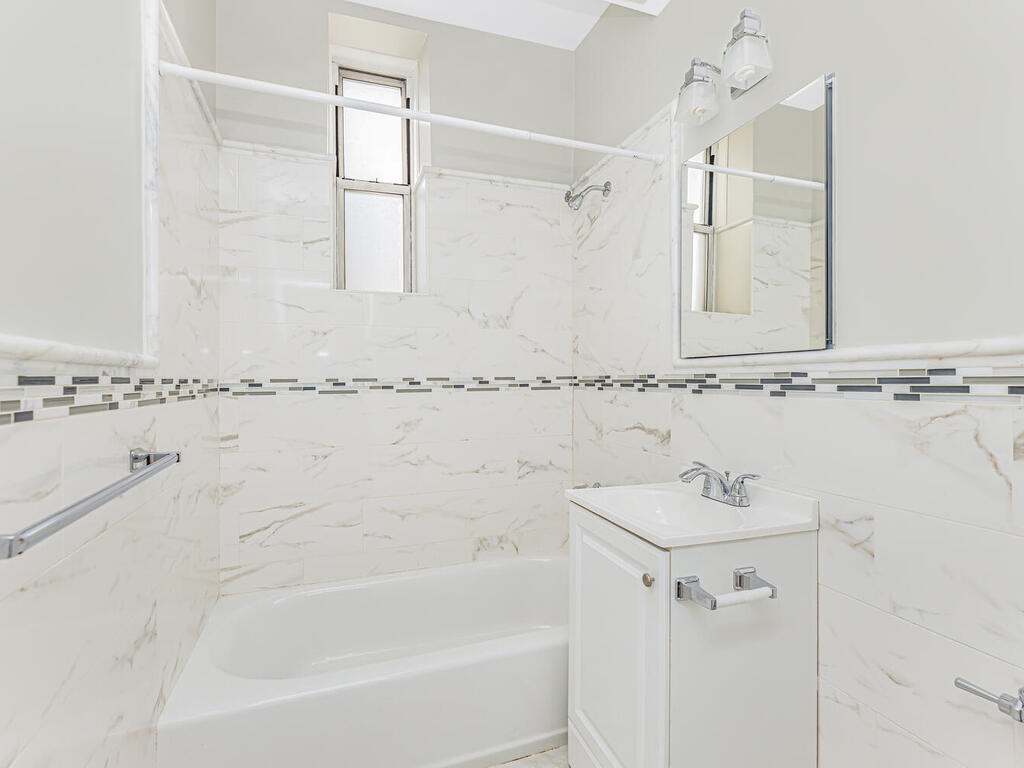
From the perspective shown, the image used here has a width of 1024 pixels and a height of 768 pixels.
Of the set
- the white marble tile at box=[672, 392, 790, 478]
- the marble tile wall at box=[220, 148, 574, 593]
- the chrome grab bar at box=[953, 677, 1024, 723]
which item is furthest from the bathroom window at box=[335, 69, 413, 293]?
the chrome grab bar at box=[953, 677, 1024, 723]

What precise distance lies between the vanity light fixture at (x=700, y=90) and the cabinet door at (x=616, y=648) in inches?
52.0

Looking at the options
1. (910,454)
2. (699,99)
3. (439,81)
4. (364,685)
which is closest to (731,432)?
(910,454)

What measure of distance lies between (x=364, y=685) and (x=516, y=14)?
280cm

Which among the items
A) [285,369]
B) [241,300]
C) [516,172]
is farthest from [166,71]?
[516,172]

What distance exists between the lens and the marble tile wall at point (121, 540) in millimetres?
716

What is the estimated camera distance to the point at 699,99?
157cm

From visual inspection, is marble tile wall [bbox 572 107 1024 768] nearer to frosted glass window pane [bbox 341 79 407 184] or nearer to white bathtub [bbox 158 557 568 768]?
white bathtub [bbox 158 557 568 768]

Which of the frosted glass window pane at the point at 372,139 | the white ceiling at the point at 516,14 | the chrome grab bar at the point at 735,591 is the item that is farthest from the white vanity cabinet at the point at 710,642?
the white ceiling at the point at 516,14

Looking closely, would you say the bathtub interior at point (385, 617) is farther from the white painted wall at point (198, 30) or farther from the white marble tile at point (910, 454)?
the white painted wall at point (198, 30)

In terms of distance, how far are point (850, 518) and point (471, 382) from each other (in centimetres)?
160

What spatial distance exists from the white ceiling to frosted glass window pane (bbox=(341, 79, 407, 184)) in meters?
0.44

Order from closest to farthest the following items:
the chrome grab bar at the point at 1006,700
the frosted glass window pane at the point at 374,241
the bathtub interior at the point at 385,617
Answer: the chrome grab bar at the point at 1006,700 → the bathtub interior at the point at 385,617 → the frosted glass window pane at the point at 374,241

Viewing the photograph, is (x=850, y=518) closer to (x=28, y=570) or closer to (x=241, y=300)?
(x=28, y=570)

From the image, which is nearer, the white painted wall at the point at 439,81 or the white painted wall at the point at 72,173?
the white painted wall at the point at 72,173
